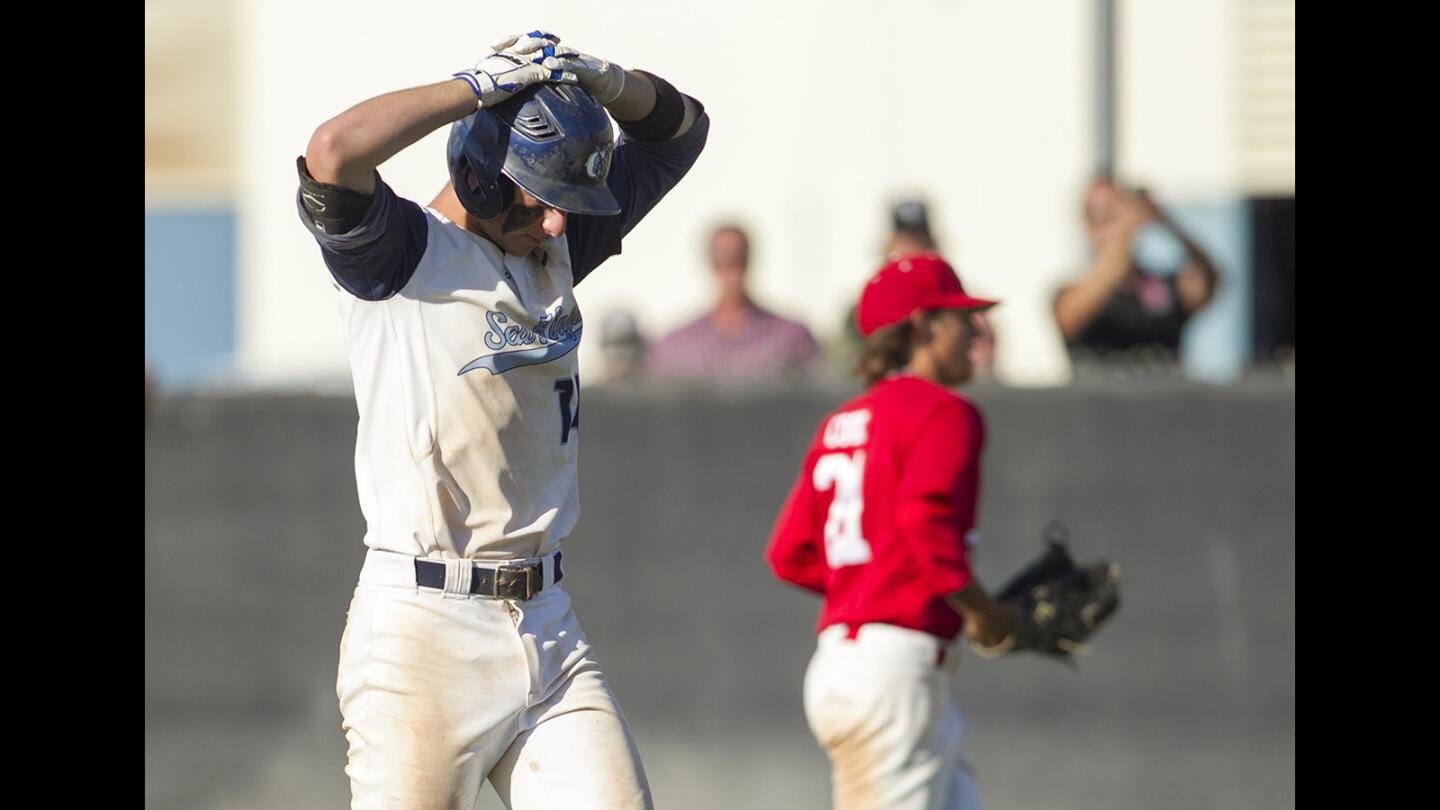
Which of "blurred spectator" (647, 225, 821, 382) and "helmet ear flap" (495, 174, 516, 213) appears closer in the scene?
"helmet ear flap" (495, 174, 516, 213)

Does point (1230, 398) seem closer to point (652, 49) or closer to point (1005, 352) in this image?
point (1005, 352)

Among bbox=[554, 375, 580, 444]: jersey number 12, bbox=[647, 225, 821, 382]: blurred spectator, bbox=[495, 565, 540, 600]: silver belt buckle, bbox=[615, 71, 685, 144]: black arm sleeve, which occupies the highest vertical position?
bbox=[615, 71, 685, 144]: black arm sleeve

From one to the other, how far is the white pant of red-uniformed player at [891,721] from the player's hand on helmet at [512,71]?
224 centimetres

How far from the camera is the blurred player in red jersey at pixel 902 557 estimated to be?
634cm

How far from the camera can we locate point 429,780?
490 cm

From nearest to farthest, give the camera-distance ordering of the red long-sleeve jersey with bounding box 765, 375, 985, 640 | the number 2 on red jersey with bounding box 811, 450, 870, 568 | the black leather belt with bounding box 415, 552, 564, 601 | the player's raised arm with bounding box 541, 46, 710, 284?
the black leather belt with bounding box 415, 552, 564, 601
the player's raised arm with bounding box 541, 46, 710, 284
the red long-sleeve jersey with bounding box 765, 375, 985, 640
the number 2 on red jersey with bounding box 811, 450, 870, 568

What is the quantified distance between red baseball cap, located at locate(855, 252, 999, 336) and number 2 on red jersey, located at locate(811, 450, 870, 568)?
1.42ft

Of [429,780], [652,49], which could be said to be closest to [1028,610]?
[429,780]

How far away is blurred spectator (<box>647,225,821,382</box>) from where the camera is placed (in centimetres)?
960

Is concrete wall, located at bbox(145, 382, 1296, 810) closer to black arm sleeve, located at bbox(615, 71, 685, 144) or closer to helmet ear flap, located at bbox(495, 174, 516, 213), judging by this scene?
black arm sleeve, located at bbox(615, 71, 685, 144)

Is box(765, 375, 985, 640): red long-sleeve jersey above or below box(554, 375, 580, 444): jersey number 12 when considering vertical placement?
below

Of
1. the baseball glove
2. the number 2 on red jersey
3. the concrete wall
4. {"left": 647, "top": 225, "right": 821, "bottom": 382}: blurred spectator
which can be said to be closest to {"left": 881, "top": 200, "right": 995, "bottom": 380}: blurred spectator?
{"left": 647, "top": 225, "right": 821, "bottom": 382}: blurred spectator
